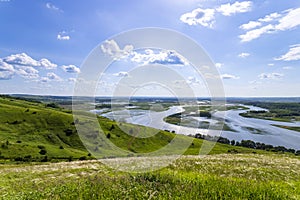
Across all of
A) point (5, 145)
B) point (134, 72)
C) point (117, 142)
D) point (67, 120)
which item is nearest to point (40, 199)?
point (134, 72)

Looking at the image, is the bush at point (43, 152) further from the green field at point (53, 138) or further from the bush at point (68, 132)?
the bush at point (68, 132)

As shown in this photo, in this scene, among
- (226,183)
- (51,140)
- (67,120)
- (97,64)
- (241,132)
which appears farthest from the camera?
(241,132)

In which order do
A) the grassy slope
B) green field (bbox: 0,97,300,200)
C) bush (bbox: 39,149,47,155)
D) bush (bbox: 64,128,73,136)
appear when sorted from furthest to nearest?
bush (bbox: 64,128,73,136), the grassy slope, bush (bbox: 39,149,47,155), green field (bbox: 0,97,300,200)

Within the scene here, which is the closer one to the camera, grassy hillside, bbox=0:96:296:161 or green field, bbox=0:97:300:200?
green field, bbox=0:97:300:200

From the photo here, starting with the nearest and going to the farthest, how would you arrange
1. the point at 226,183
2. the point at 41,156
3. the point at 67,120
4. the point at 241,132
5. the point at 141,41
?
the point at 226,183 < the point at 141,41 < the point at 41,156 < the point at 67,120 < the point at 241,132

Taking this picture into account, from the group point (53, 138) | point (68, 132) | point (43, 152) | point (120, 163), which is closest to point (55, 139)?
point (53, 138)

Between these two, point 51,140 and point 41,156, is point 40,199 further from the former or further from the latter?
point 51,140

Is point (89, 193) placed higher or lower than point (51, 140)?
higher

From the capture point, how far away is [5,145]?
95062mm

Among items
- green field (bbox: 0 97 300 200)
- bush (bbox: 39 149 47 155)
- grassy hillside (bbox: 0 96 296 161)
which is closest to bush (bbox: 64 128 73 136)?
grassy hillside (bbox: 0 96 296 161)

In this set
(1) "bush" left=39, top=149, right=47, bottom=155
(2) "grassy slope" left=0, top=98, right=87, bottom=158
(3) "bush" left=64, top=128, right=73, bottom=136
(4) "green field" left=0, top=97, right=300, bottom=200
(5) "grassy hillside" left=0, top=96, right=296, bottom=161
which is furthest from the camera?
(3) "bush" left=64, top=128, right=73, bottom=136

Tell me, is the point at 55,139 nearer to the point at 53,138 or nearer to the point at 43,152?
the point at 53,138

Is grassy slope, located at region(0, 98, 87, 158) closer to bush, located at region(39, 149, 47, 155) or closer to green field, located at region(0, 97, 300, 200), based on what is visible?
green field, located at region(0, 97, 300, 200)

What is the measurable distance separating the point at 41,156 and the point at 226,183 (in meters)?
93.2
